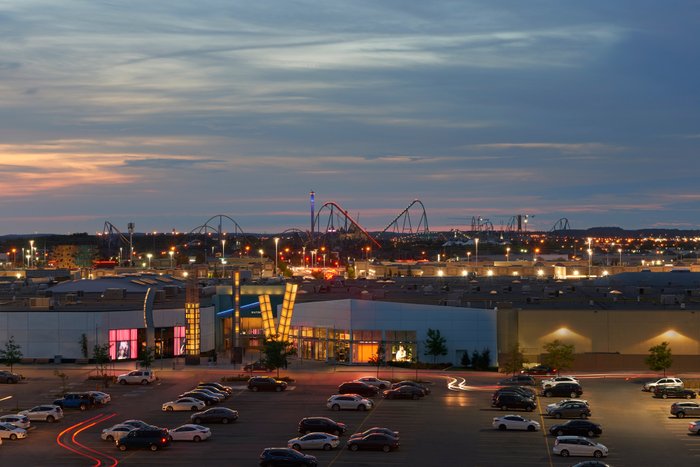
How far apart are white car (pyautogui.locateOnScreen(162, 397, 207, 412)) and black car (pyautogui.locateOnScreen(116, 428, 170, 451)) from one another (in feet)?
19.1

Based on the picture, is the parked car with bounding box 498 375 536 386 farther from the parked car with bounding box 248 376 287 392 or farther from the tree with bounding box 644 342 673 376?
the parked car with bounding box 248 376 287 392

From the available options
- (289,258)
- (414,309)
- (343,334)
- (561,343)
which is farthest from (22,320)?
(289,258)

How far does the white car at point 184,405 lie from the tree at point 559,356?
13994 millimetres

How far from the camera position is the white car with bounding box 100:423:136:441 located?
26720 millimetres

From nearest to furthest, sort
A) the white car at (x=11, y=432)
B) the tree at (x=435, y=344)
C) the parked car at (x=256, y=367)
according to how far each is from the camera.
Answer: the white car at (x=11, y=432) < the parked car at (x=256, y=367) < the tree at (x=435, y=344)

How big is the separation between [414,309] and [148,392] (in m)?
12.9

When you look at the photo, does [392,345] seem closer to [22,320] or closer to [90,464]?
[22,320]

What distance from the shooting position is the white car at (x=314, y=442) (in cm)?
2578

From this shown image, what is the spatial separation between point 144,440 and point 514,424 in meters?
9.45

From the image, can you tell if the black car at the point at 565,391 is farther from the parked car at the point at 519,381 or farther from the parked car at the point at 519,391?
the parked car at the point at 519,381

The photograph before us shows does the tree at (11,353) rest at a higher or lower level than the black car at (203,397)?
higher

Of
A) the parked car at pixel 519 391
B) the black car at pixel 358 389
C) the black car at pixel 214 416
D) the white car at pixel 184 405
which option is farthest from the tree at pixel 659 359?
the black car at pixel 214 416

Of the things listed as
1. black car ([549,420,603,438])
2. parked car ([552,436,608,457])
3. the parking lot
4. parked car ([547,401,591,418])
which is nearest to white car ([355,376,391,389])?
the parking lot

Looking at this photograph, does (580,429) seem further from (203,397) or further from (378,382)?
(203,397)
